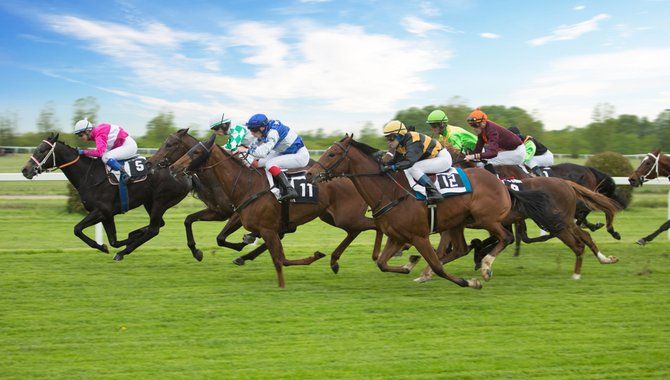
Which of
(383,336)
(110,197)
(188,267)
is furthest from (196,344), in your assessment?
(110,197)

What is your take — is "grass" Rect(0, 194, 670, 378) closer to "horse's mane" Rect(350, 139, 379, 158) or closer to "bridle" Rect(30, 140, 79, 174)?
"bridle" Rect(30, 140, 79, 174)

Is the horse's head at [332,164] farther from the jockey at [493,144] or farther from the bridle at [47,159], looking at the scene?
the bridle at [47,159]

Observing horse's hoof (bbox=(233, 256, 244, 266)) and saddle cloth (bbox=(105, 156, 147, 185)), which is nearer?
horse's hoof (bbox=(233, 256, 244, 266))

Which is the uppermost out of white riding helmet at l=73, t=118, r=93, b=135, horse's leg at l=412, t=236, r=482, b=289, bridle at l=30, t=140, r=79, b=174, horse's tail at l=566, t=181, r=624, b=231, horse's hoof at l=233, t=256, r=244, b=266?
white riding helmet at l=73, t=118, r=93, b=135

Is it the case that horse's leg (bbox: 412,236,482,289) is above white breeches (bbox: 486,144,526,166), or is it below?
below

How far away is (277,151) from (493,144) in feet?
8.42

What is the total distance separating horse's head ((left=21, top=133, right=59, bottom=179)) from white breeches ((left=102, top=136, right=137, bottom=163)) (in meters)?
0.62

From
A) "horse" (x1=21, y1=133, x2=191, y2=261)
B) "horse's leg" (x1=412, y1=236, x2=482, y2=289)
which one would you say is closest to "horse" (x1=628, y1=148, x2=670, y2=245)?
Result: "horse's leg" (x1=412, y1=236, x2=482, y2=289)

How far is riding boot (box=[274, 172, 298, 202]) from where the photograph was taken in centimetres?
755

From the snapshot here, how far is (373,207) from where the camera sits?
7.19m

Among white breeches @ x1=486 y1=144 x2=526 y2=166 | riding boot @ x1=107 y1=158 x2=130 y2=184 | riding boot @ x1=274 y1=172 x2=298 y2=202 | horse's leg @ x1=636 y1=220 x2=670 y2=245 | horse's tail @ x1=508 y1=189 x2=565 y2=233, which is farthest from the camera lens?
horse's leg @ x1=636 y1=220 x2=670 y2=245

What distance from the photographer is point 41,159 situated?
9.06 meters

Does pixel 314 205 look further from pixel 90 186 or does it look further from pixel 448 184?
pixel 90 186

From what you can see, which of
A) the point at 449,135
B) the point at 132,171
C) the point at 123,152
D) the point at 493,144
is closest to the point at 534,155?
the point at 449,135
